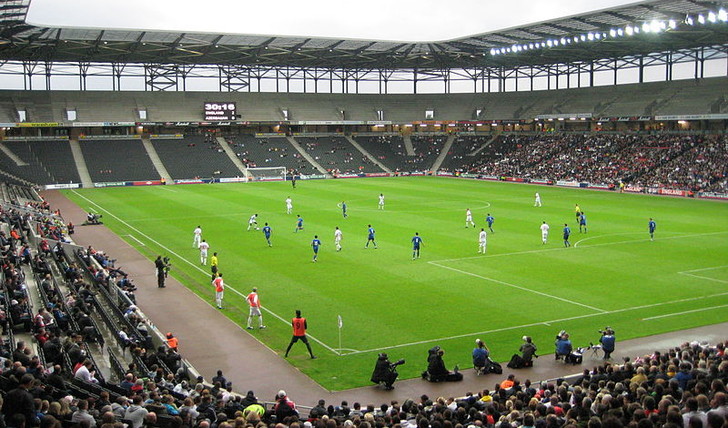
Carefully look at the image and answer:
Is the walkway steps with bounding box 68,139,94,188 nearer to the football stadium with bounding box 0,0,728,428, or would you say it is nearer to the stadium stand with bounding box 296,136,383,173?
the football stadium with bounding box 0,0,728,428

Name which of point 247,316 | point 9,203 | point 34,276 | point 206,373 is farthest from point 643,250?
point 9,203

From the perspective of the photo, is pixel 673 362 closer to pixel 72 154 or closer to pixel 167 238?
pixel 167 238

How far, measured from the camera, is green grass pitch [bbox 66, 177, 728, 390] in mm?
23062

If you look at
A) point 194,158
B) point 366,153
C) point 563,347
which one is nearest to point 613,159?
point 366,153

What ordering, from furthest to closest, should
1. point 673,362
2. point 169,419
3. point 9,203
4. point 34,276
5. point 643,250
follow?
point 9,203
point 643,250
point 34,276
point 673,362
point 169,419

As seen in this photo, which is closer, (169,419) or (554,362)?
(169,419)

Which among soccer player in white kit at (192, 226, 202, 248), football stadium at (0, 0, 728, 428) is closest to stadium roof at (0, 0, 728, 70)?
football stadium at (0, 0, 728, 428)

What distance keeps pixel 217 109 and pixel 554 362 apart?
82607 millimetres

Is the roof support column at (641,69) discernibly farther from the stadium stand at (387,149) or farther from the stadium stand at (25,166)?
the stadium stand at (25,166)

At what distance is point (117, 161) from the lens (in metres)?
87.9

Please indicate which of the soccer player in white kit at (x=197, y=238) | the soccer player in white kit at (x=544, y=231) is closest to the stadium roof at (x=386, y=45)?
the soccer player in white kit at (x=197, y=238)

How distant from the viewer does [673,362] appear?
15.2 metres

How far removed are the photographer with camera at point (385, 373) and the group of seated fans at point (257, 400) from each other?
0.32 ft

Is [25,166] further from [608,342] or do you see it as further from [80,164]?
[608,342]
